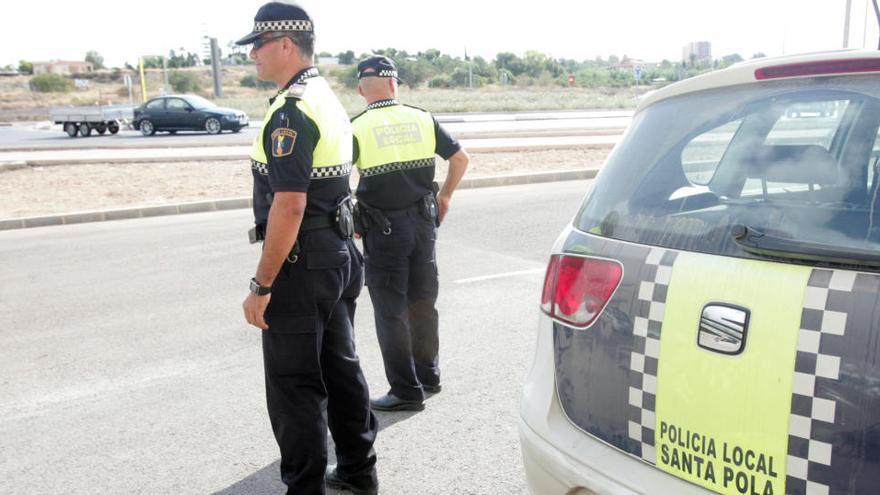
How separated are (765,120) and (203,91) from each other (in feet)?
229

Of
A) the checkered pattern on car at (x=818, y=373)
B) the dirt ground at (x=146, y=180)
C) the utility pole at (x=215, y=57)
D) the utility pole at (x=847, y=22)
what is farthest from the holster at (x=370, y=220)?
the utility pole at (x=215, y=57)

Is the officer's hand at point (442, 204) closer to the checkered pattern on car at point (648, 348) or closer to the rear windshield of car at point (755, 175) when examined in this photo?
the rear windshield of car at point (755, 175)

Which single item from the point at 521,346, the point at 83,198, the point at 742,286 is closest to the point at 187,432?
the point at 521,346

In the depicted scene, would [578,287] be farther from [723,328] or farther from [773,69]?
[773,69]

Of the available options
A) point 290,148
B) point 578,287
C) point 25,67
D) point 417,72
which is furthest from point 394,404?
point 25,67

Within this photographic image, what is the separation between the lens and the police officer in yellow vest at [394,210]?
13.5 feet

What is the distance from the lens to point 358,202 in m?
4.23

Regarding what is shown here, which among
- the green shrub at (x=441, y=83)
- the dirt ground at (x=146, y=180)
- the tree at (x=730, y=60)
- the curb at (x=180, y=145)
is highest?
the green shrub at (x=441, y=83)

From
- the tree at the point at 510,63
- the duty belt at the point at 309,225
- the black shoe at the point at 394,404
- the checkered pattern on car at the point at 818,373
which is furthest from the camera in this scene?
the tree at the point at 510,63

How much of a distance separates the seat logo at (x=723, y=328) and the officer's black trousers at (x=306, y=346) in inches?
64.3

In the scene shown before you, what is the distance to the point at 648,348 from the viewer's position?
1926 mm

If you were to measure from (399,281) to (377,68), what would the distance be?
3.77ft

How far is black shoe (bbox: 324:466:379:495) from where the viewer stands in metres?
3.35

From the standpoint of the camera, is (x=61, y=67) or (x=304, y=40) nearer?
(x=304, y=40)
